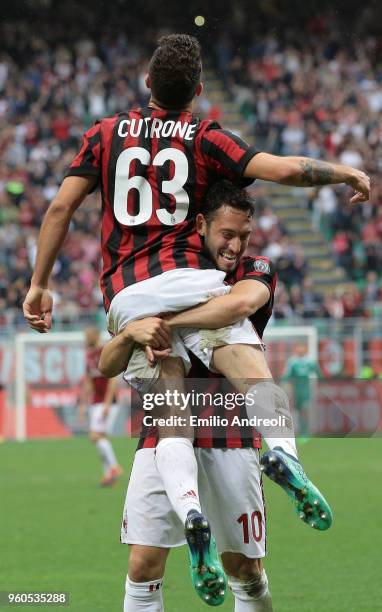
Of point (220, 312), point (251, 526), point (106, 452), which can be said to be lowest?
point (106, 452)

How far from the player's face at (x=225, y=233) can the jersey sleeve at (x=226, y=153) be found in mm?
151

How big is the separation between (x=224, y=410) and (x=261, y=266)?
0.65 meters

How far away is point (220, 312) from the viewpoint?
468 centimetres

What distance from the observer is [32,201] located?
24.1m

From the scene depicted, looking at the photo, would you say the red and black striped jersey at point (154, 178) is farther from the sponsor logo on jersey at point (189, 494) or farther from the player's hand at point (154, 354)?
the sponsor logo on jersey at point (189, 494)

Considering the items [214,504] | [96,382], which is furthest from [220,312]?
[96,382]

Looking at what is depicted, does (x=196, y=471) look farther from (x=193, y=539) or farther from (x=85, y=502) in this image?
(x=85, y=502)

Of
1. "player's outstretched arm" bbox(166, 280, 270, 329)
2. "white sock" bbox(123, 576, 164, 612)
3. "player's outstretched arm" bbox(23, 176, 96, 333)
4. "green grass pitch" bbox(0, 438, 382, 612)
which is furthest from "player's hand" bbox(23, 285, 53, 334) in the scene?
"green grass pitch" bbox(0, 438, 382, 612)

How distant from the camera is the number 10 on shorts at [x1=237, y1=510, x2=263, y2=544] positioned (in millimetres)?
4992

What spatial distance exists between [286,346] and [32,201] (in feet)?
22.6

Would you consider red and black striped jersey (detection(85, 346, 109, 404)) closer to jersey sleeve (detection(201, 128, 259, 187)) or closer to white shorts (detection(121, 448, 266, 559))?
white shorts (detection(121, 448, 266, 559))

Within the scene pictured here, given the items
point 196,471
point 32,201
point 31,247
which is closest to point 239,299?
point 196,471

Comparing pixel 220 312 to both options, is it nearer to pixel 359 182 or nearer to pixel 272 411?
pixel 272 411

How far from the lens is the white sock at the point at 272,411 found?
186 inches
